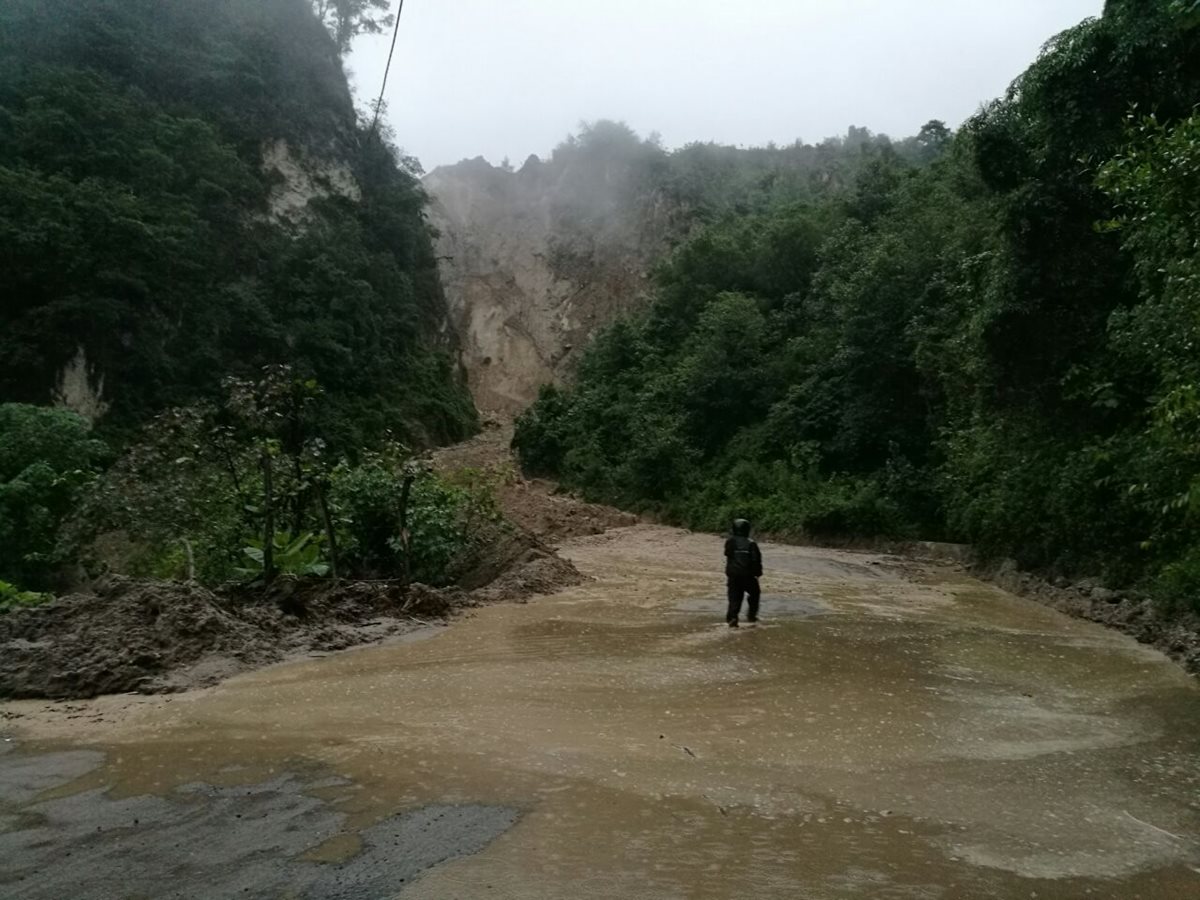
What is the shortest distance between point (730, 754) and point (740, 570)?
5600mm

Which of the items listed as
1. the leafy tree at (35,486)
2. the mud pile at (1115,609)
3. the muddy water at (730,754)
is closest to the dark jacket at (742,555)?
the muddy water at (730,754)

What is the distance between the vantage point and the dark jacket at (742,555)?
38.8 ft

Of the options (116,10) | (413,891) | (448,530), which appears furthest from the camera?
(116,10)

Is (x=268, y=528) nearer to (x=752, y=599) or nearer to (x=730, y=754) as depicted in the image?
(x=752, y=599)

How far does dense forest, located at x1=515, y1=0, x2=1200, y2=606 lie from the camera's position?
11412 mm

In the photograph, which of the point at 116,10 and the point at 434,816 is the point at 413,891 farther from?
the point at 116,10

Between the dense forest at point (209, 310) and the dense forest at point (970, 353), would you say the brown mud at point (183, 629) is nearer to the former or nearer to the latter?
the dense forest at point (209, 310)

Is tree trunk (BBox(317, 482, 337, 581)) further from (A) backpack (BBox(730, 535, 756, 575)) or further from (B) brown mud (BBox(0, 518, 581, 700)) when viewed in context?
(A) backpack (BBox(730, 535, 756, 575))

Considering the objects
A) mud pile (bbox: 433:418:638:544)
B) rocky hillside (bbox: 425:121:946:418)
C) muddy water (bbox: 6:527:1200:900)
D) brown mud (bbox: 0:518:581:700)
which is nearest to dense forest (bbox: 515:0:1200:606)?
muddy water (bbox: 6:527:1200:900)

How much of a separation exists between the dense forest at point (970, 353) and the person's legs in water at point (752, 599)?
184 inches

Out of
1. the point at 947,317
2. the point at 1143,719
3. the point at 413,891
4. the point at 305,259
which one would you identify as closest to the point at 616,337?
the point at 305,259

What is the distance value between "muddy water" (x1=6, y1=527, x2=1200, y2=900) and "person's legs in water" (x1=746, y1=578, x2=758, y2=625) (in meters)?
0.62

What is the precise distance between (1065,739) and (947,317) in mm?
19054

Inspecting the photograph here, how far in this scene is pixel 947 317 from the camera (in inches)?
953
